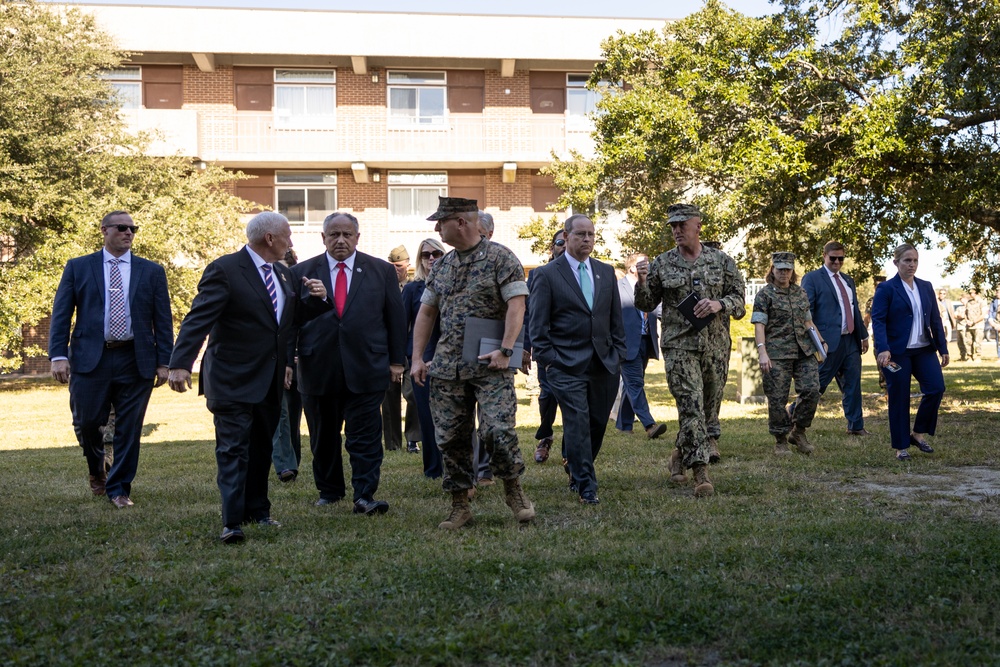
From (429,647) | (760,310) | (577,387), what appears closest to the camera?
(429,647)

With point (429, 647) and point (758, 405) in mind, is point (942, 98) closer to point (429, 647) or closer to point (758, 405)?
point (758, 405)

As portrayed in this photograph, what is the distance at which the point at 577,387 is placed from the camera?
788cm

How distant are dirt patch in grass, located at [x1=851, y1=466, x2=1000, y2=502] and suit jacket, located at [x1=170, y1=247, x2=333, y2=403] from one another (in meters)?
4.65

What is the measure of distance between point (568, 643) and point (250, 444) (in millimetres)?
3406

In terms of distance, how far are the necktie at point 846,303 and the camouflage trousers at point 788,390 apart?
53.5 inches

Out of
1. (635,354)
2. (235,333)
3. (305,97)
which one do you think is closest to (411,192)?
(305,97)

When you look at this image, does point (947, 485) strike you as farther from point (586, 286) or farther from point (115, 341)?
point (115, 341)

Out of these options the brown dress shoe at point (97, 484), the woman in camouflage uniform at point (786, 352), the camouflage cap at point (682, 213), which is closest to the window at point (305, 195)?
the woman in camouflage uniform at point (786, 352)

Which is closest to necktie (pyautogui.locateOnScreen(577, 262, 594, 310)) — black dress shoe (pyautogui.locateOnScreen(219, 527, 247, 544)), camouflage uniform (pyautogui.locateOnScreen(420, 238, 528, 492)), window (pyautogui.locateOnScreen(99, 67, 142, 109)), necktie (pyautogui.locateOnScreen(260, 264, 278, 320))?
camouflage uniform (pyautogui.locateOnScreen(420, 238, 528, 492))

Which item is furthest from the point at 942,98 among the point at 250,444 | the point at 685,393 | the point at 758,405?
the point at 250,444

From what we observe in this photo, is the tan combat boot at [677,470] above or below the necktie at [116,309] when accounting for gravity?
below

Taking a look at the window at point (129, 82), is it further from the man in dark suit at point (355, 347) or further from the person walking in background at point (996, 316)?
the man in dark suit at point (355, 347)

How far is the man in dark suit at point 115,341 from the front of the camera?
8.11 m

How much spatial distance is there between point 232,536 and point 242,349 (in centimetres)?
117
